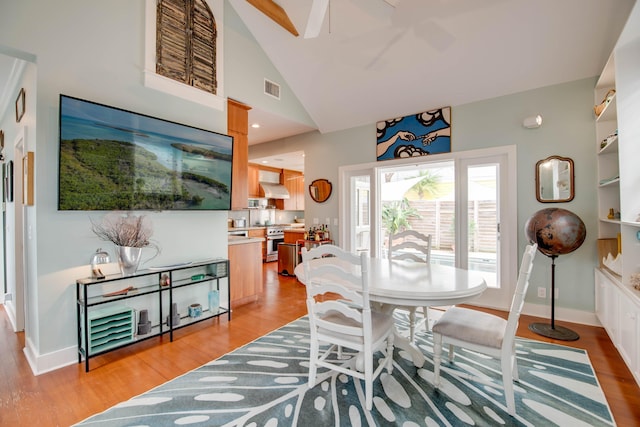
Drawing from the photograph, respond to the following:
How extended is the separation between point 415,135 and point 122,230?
373 cm

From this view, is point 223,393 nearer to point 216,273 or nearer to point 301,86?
point 216,273

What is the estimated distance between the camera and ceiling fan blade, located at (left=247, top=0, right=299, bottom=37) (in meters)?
3.18

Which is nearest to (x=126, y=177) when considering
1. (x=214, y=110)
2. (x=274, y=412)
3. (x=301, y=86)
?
(x=214, y=110)

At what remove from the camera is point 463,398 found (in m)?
1.88

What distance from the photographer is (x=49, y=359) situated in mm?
2281

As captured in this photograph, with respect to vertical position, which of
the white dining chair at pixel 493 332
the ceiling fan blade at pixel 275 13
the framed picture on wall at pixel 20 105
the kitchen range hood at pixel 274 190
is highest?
the ceiling fan blade at pixel 275 13

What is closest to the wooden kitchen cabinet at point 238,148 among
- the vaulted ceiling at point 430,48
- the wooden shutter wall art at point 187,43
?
the vaulted ceiling at point 430,48

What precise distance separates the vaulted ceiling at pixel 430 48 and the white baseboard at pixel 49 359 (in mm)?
3355

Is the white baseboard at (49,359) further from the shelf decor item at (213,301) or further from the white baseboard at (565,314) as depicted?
the white baseboard at (565,314)

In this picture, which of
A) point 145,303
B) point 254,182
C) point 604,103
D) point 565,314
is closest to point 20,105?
point 145,303

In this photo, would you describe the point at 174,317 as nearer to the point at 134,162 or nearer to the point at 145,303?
the point at 145,303

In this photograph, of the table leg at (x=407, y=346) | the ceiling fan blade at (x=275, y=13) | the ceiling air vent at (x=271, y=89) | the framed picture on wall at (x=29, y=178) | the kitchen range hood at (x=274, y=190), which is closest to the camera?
the table leg at (x=407, y=346)

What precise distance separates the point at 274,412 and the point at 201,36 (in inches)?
145

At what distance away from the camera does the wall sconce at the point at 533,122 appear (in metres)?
3.19
